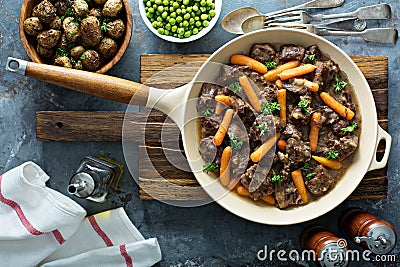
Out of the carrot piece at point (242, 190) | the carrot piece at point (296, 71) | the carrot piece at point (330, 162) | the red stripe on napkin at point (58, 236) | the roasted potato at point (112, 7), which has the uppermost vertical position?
the roasted potato at point (112, 7)

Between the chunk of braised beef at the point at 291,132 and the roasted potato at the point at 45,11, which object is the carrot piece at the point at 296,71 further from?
the roasted potato at the point at 45,11

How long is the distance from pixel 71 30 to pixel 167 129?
0.72 metres

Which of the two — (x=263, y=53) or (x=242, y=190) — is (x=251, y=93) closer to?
(x=263, y=53)

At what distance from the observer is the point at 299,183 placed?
8.97 ft

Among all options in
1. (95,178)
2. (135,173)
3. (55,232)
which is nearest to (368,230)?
(135,173)

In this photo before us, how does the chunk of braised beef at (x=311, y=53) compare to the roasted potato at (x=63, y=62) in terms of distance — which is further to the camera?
the roasted potato at (x=63, y=62)

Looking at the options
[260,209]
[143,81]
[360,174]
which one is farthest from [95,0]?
[360,174]

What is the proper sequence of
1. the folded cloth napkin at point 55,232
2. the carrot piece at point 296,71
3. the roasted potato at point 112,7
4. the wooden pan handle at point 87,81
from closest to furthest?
the wooden pan handle at point 87,81 < the carrot piece at point 296,71 < the roasted potato at point 112,7 < the folded cloth napkin at point 55,232

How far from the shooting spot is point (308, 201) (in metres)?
2.79

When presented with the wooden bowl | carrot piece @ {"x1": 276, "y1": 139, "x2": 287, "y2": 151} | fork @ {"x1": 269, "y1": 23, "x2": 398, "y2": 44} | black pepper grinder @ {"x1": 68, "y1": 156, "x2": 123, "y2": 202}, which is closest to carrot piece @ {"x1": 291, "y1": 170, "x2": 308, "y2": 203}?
carrot piece @ {"x1": 276, "y1": 139, "x2": 287, "y2": 151}

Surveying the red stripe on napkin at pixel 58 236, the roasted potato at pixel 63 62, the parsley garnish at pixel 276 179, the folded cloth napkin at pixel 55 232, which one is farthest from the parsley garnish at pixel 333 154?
the red stripe on napkin at pixel 58 236

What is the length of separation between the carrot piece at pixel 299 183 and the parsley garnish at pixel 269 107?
0.33m

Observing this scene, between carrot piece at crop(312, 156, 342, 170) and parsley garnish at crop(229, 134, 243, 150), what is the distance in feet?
1.25

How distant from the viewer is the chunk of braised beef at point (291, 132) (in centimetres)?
268
